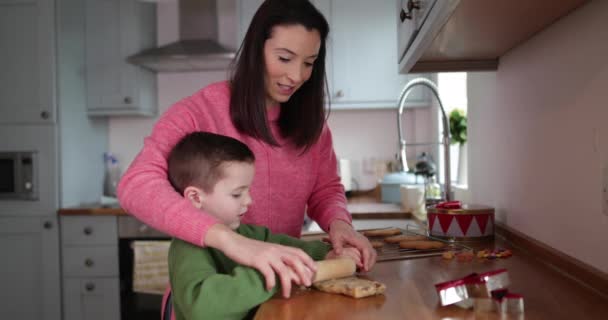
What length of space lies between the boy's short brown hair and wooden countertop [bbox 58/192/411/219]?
1.64 meters

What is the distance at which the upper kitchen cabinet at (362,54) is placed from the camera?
10.9ft

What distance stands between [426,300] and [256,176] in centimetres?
56

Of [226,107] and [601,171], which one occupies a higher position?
[226,107]

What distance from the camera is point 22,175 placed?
304 centimetres

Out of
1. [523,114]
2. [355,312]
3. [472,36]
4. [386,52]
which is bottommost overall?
[355,312]

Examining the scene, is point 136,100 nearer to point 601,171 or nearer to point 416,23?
point 416,23

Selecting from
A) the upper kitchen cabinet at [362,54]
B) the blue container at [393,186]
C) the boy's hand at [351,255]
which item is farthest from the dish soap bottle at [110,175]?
the boy's hand at [351,255]

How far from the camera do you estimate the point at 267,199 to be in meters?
1.35

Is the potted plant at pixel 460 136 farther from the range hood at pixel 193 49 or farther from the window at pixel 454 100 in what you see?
the range hood at pixel 193 49

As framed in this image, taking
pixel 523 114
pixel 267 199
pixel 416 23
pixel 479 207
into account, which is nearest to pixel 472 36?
pixel 416 23

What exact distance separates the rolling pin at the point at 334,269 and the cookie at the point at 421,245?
0.34 metres

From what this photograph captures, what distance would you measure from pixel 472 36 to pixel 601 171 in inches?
17.8

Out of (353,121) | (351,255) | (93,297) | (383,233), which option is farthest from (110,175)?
(351,255)

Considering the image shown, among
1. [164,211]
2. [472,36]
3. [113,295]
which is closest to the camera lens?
[164,211]
